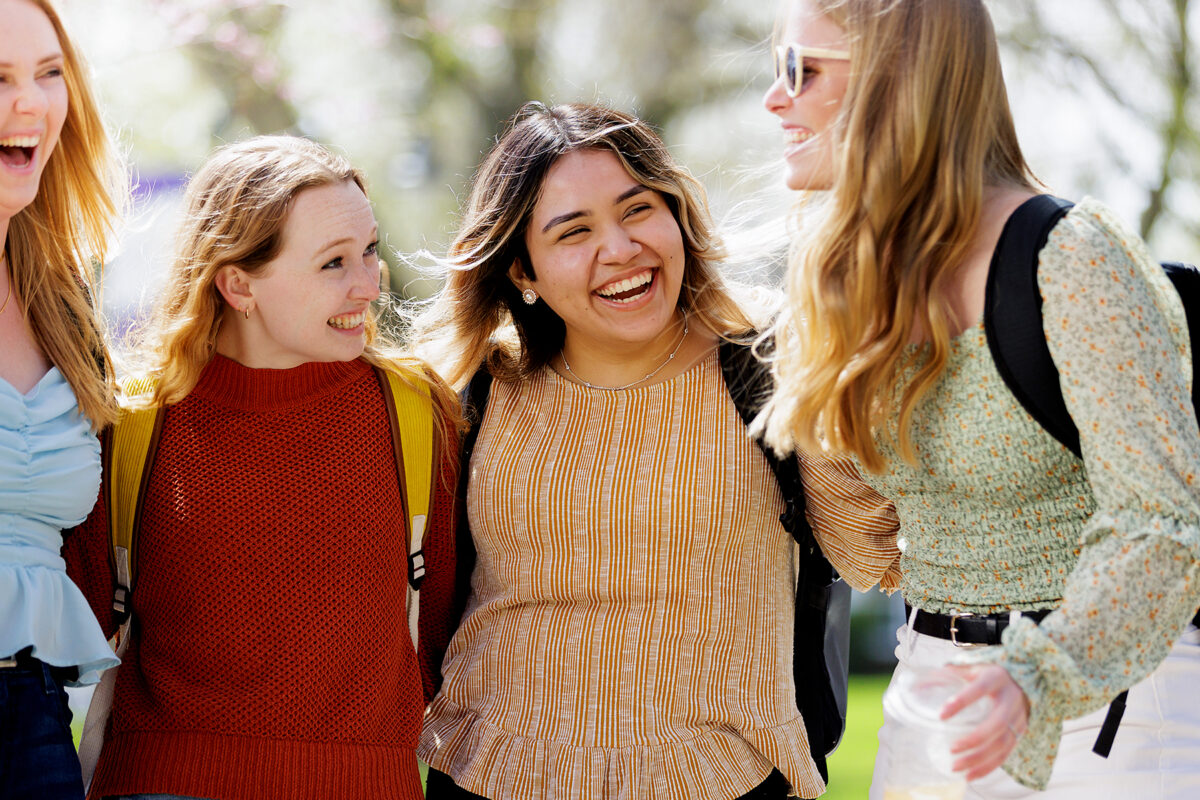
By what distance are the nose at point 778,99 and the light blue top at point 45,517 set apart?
1.46 metres

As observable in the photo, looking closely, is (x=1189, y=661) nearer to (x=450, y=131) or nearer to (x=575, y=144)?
(x=575, y=144)

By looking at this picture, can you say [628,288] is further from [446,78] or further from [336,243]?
[446,78]

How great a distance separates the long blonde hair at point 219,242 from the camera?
2773 millimetres

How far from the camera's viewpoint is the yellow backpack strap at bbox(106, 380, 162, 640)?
2.66m

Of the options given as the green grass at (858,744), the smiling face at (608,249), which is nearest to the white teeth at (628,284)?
the smiling face at (608,249)

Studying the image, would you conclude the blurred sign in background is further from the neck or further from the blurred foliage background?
the neck

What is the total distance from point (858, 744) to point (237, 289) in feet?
15.4

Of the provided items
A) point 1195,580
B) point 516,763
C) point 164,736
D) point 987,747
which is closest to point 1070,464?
point 1195,580

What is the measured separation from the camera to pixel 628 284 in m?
2.85

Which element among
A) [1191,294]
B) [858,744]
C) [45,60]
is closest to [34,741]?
[45,60]

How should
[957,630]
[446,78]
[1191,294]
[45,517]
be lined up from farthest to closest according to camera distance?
[446,78] < [45,517] < [957,630] < [1191,294]

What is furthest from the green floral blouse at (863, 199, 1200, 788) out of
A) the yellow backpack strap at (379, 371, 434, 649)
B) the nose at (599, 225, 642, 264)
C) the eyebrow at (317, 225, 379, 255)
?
the eyebrow at (317, 225, 379, 255)

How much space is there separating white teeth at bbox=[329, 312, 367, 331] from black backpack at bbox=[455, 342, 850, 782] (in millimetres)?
348

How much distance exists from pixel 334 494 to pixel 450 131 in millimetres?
6276
